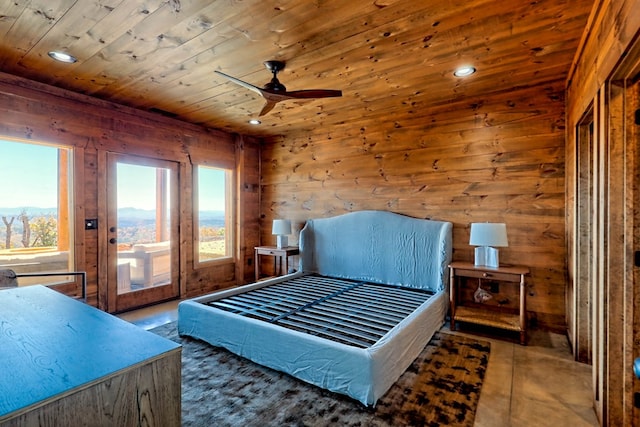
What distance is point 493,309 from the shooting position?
11.4ft

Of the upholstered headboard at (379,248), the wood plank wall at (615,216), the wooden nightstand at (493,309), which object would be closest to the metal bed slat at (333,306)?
the upholstered headboard at (379,248)

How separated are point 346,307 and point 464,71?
8.30 feet

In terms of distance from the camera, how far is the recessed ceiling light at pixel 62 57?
2.66 m

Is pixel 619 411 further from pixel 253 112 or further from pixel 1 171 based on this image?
pixel 1 171

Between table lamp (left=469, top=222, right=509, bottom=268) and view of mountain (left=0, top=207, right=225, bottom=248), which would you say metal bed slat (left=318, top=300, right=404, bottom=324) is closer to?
table lamp (left=469, top=222, right=509, bottom=268)

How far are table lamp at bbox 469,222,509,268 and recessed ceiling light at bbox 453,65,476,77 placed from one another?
1499 mm

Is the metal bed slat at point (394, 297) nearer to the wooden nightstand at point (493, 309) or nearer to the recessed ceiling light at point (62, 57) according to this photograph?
the wooden nightstand at point (493, 309)

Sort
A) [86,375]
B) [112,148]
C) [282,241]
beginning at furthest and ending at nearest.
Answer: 1. [282,241]
2. [112,148]
3. [86,375]

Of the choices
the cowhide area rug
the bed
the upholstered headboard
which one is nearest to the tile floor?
the cowhide area rug

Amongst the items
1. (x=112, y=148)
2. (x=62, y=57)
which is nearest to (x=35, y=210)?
(x=112, y=148)

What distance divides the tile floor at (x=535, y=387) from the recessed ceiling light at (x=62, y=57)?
13.5 ft

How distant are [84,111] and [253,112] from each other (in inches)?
75.9

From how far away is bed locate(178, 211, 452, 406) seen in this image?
7.09 ft

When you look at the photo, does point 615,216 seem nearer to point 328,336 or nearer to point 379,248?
point 328,336
